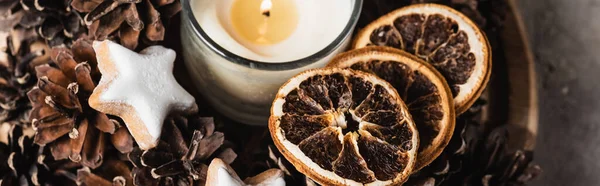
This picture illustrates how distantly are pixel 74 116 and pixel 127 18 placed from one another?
10 centimetres

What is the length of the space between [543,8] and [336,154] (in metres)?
0.66

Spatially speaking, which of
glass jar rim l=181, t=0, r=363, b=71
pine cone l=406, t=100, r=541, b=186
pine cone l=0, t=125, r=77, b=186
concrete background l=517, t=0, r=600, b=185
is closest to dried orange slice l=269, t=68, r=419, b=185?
glass jar rim l=181, t=0, r=363, b=71

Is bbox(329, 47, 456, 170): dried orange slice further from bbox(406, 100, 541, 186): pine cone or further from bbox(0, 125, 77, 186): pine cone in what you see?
bbox(0, 125, 77, 186): pine cone

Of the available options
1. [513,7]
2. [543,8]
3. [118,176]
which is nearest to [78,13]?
[118,176]

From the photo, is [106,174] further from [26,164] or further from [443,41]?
[443,41]

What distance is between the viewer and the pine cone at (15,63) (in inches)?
28.8

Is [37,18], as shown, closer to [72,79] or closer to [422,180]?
[72,79]

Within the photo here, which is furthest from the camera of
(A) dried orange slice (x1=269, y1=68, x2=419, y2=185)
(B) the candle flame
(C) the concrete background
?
(C) the concrete background

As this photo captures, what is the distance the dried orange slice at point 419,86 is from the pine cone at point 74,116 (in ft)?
0.71

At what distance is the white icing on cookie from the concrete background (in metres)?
0.69

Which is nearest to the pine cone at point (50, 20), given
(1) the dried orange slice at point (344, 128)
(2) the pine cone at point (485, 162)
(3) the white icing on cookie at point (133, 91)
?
(3) the white icing on cookie at point (133, 91)

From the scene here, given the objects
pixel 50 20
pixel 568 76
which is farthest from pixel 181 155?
pixel 568 76

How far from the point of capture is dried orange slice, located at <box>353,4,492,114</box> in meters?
0.69

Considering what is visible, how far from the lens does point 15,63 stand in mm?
741
